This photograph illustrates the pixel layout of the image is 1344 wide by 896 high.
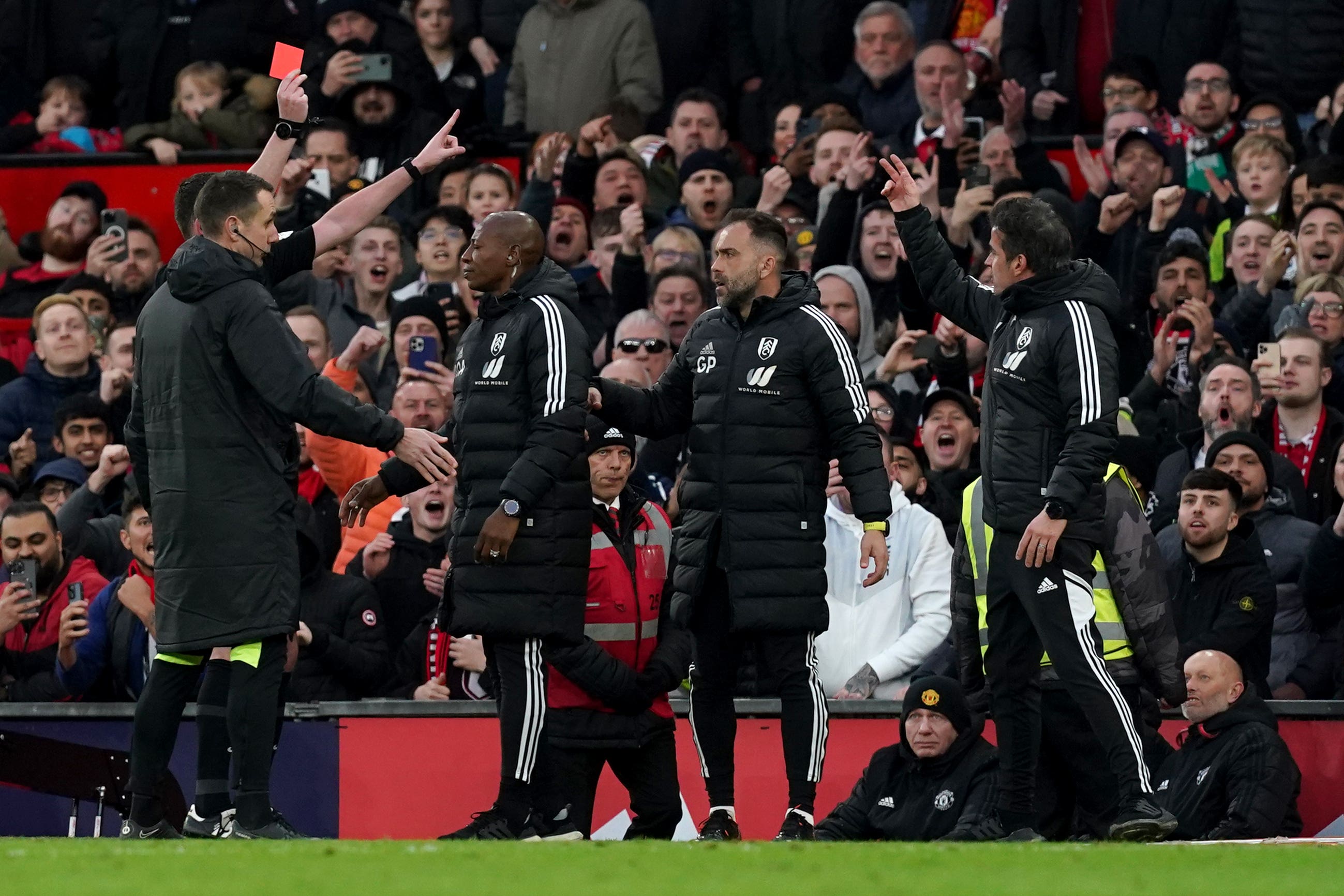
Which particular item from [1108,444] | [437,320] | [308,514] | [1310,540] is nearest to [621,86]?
[437,320]

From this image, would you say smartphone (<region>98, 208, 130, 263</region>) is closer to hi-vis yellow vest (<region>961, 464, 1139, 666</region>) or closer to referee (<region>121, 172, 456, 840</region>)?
referee (<region>121, 172, 456, 840</region>)

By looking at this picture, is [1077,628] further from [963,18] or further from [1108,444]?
[963,18]

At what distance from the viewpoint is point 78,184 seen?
15.5 m

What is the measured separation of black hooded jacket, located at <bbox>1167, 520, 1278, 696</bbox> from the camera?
32.5ft

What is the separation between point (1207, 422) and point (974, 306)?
→ 111 inches

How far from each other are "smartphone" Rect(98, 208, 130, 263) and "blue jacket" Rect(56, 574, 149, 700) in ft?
13.7

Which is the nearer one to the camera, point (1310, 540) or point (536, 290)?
point (536, 290)

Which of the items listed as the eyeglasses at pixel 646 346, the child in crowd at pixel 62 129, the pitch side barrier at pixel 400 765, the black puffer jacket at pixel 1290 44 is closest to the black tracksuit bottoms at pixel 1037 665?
the pitch side barrier at pixel 400 765

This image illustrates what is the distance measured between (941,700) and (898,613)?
1.03 meters

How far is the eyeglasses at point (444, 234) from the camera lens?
1405cm

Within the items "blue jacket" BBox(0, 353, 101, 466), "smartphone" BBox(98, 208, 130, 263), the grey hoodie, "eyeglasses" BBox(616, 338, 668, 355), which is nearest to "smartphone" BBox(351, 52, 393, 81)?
"smartphone" BBox(98, 208, 130, 263)

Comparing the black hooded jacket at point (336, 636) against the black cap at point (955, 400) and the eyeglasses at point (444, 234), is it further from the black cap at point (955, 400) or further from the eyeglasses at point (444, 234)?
the eyeglasses at point (444, 234)

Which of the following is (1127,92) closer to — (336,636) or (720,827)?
(336,636)

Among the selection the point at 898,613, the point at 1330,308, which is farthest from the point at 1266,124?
the point at 898,613
